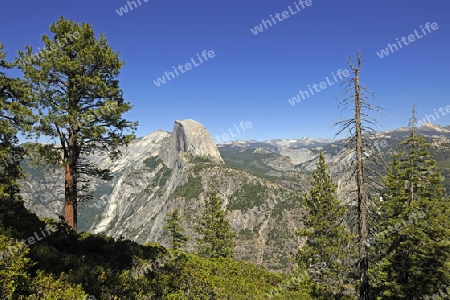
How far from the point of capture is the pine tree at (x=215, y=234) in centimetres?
4453

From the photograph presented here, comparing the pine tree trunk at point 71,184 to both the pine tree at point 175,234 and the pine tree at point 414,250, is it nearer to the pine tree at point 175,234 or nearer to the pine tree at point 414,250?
the pine tree at point 414,250

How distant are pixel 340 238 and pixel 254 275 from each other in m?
16.0

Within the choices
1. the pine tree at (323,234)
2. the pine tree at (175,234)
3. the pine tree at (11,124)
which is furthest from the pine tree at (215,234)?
the pine tree at (11,124)

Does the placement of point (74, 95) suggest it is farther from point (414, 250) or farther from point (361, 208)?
point (414, 250)

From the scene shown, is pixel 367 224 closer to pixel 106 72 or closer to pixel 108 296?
pixel 108 296

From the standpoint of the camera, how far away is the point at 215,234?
4588cm

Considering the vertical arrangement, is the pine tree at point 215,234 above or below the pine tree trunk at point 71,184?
below

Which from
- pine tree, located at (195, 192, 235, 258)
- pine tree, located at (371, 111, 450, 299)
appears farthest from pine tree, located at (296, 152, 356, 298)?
pine tree, located at (195, 192, 235, 258)

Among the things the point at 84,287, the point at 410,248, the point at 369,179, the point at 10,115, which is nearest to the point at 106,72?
the point at 10,115

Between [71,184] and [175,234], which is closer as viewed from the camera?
[71,184]

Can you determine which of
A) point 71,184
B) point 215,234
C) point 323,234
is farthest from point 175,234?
point 71,184

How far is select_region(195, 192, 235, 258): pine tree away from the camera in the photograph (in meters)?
44.5

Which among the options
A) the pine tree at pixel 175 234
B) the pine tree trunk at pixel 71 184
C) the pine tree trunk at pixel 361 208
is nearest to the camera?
the pine tree trunk at pixel 361 208

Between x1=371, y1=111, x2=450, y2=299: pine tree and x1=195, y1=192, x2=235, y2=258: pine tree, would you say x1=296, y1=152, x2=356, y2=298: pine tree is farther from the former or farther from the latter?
x1=195, y1=192, x2=235, y2=258: pine tree
